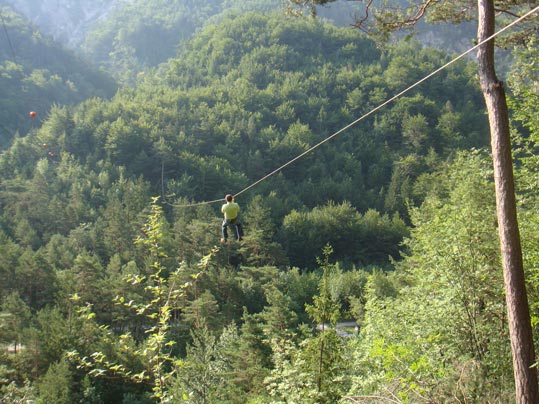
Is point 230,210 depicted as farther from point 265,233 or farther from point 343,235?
point 343,235

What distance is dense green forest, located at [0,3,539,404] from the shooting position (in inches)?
343

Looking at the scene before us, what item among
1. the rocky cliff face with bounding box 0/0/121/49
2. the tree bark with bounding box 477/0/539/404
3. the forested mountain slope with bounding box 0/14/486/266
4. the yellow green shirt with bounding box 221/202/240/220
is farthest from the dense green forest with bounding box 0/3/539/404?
the rocky cliff face with bounding box 0/0/121/49

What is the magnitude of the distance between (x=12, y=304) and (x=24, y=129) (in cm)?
6242

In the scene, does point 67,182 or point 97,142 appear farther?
point 97,142

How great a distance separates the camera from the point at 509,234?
238 inches

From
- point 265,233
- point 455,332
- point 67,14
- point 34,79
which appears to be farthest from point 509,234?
point 67,14

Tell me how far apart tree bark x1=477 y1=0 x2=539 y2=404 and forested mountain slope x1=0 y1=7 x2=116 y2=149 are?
77907 mm

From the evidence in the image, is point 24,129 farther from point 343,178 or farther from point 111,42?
point 111,42

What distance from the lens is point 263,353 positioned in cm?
1909

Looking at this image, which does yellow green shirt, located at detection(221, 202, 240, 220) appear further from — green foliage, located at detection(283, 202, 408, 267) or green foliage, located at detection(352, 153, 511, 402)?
green foliage, located at detection(283, 202, 408, 267)

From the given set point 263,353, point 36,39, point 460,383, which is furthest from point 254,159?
point 36,39

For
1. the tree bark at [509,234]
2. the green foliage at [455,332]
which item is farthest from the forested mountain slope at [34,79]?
the tree bark at [509,234]

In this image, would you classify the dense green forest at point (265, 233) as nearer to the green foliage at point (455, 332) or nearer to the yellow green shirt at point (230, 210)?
the green foliage at point (455, 332)

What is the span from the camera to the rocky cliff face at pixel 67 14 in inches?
6914
